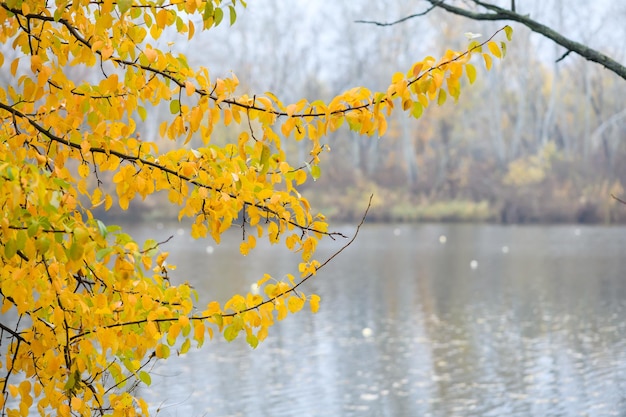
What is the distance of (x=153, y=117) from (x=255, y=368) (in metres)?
33.1

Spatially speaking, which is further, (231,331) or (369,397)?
(369,397)

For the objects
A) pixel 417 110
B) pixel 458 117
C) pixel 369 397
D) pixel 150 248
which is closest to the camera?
pixel 417 110

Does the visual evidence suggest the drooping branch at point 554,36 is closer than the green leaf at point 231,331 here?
No

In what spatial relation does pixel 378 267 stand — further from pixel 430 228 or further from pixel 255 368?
pixel 430 228

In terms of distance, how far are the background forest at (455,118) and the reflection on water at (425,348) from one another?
15.4 metres

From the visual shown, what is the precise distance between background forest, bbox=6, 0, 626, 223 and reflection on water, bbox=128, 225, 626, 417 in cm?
1542

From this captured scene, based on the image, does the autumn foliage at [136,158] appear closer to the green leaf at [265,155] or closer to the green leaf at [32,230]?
the green leaf at [265,155]

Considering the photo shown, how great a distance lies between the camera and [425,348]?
35.8 feet

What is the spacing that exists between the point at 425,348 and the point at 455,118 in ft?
110

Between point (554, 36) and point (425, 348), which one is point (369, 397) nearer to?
point (425, 348)

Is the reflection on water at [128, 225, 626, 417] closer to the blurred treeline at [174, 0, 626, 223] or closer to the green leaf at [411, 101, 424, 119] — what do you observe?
the green leaf at [411, 101, 424, 119]

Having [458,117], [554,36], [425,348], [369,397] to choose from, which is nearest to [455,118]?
[458,117]

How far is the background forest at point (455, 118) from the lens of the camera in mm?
35844

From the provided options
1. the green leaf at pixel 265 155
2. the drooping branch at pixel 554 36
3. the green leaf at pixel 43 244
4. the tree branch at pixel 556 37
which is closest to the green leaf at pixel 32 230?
the green leaf at pixel 43 244
